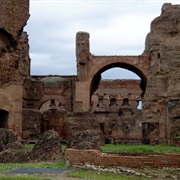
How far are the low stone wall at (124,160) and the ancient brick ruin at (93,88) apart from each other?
814 centimetres

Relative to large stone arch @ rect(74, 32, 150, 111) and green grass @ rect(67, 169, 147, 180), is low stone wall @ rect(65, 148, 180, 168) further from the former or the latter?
large stone arch @ rect(74, 32, 150, 111)

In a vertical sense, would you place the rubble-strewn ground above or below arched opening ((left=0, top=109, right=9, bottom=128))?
below

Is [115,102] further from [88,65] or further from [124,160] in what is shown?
[124,160]

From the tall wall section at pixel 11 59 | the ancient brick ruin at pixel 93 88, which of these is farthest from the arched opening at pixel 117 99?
the tall wall section at pixel 11 59

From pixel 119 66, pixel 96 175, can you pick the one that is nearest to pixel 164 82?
pixel 119 66

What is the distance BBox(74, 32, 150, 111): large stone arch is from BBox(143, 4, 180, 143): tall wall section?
8.94 metres

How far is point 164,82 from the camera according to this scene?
25.7 metres

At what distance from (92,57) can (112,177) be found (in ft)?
96.6

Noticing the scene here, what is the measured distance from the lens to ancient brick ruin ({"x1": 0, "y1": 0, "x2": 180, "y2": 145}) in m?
17.7

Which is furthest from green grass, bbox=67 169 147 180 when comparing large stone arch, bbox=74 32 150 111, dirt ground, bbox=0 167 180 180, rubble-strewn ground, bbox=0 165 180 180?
large stone arch, bbox=74 32 150 111

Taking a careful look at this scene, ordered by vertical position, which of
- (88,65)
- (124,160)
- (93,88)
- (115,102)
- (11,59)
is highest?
(88,65)

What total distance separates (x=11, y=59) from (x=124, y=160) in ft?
32.3

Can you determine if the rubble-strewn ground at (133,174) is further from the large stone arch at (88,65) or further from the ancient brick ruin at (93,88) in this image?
the large stone arch at (88,65)

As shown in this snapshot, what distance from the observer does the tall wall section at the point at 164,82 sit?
24533 mm
